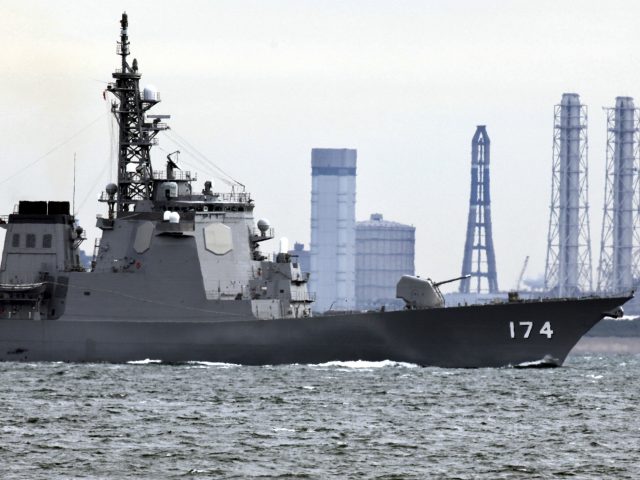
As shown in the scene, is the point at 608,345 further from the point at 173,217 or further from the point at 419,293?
the point at 173,217

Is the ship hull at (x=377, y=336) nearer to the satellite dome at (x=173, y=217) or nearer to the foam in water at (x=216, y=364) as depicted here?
the foam in water at (x=216, y=364)

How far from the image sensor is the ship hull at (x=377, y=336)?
4762 cm

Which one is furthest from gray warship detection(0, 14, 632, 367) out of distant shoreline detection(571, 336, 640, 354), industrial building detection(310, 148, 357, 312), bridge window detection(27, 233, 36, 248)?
industrial building detection(310, 148, 357, 312)

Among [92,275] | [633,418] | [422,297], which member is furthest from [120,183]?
[633,418]

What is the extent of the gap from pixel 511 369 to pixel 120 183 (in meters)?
13.9

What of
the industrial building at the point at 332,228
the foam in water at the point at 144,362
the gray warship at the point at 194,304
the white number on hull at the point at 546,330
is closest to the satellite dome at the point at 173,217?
the gray warship at the point at 194,304

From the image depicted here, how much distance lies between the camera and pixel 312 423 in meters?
33.2

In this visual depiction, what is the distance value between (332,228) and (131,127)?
465 feet

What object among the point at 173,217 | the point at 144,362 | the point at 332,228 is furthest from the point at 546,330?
the point at 332,228

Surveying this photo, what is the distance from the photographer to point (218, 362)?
48656 millimetres

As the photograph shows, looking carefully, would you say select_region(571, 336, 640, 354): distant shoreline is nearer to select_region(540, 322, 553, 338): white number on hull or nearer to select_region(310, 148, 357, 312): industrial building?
select_region(310, 148, 357, 312): industrial building

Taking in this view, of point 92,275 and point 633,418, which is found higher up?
point 92,275

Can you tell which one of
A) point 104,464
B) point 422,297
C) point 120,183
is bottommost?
point 104,464

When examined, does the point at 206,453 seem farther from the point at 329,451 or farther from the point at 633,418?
the point at 633,418
